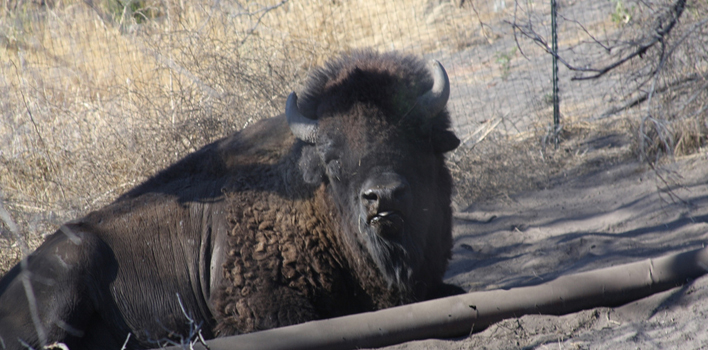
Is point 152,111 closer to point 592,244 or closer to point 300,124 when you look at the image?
point 300,124

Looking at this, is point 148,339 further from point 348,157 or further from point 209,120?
point 209,120

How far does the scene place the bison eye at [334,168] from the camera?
144 inches

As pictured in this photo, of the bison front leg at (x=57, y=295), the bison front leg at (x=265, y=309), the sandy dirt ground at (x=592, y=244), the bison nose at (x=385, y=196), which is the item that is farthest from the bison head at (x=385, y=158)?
the bison front leg at (x=57, y=295)

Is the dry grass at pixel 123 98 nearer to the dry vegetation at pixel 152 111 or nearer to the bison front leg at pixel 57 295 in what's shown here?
the dry vegetation at pixel 152 111

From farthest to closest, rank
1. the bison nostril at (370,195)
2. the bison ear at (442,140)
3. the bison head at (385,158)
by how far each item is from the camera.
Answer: the bison ear at (442,140) < the bison head at (385,158) < the bison nostril at (370,195)

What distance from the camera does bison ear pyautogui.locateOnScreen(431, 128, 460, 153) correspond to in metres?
3.88

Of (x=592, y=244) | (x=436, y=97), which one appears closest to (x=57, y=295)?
(x=436, y=97)

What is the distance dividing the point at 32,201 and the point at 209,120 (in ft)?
7.21

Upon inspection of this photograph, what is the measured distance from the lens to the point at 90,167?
6.40 m

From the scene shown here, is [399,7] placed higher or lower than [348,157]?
higher

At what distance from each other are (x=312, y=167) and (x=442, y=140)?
94cm

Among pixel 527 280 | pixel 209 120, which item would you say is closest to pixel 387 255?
pixel 527 280

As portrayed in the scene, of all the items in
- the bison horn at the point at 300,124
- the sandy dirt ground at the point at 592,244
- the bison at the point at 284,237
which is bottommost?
the sandy dirt ground at the point at 592,244

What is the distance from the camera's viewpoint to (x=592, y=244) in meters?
4.91
